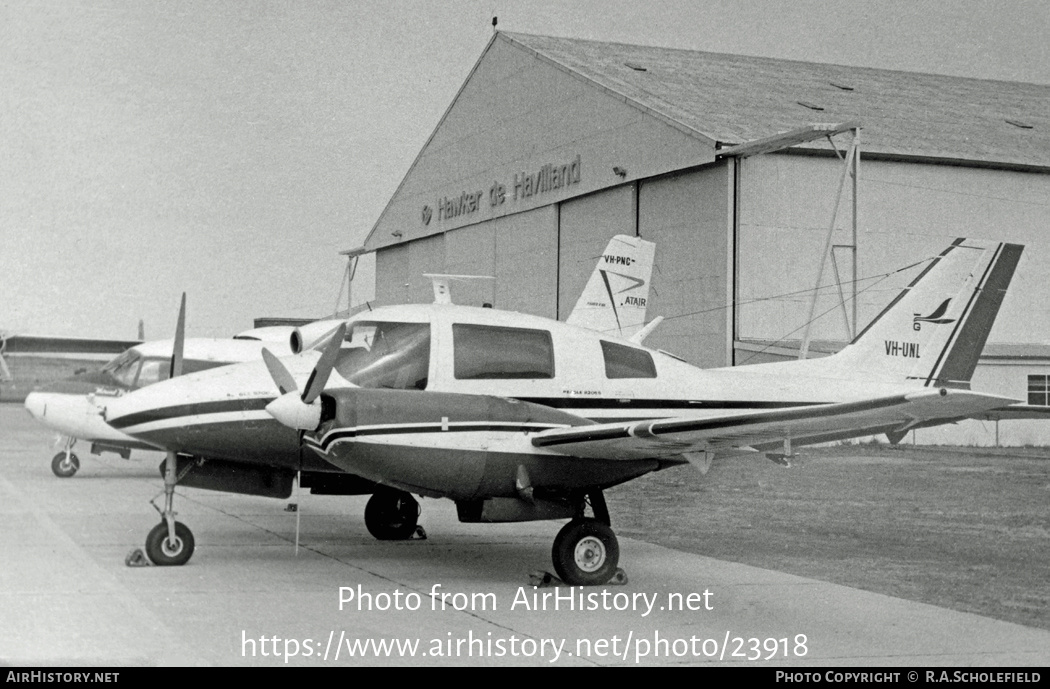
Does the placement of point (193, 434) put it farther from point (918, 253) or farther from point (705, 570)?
point (918, 253)

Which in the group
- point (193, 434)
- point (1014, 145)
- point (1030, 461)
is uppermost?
point (1014, 145)

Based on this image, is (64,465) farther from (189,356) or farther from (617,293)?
(617,293)

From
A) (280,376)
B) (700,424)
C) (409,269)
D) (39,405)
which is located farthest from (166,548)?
(409,269)

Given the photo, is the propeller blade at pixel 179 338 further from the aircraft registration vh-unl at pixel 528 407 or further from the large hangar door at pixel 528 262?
the large hangar door at pixel 528 262

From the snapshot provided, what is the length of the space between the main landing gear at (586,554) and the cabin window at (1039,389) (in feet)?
76.7

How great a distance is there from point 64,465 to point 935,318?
13853 mm

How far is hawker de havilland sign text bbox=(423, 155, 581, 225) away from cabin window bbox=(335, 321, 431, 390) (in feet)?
79.8

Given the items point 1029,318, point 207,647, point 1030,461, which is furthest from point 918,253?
point 207,647

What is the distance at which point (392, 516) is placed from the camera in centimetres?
1155

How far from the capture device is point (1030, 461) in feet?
76.0

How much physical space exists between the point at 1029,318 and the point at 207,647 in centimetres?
2686

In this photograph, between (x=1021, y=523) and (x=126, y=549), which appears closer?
(x=126, y=549)

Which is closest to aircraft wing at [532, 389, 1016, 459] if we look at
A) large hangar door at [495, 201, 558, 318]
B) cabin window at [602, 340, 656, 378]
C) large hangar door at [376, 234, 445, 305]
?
cabin window at [602, 340, 656, 378]

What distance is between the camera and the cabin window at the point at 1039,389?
29.1 metres
